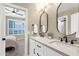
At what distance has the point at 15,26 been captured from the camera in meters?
6.20

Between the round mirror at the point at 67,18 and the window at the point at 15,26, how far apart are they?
13.7ft

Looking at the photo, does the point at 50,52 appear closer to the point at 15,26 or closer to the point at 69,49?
the point at 69,49

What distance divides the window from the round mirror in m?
4.16

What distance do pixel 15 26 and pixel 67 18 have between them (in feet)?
14.9

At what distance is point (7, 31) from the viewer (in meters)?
5.98

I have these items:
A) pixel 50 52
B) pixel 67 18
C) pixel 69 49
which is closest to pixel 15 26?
pixel 67 18

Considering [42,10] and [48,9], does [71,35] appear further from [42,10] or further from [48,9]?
[42,10]

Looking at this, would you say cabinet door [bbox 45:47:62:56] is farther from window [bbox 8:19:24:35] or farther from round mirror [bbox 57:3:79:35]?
window [bbox 8:19:24:35]

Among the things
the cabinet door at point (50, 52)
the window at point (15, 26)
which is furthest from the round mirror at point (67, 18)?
the window at point (15, 26)

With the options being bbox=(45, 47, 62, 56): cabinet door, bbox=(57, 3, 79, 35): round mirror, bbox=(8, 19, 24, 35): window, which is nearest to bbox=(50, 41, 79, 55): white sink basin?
bbox=(45, 47, 62, 56): cabinet door

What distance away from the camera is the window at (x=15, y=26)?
20.0 ft

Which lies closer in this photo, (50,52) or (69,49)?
(69,49)

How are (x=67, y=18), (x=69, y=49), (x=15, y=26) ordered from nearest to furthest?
1. (x=69, y=49)
2. (x=67, y=18)
3. (x=15, y=26)

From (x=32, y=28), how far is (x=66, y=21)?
159 cm
